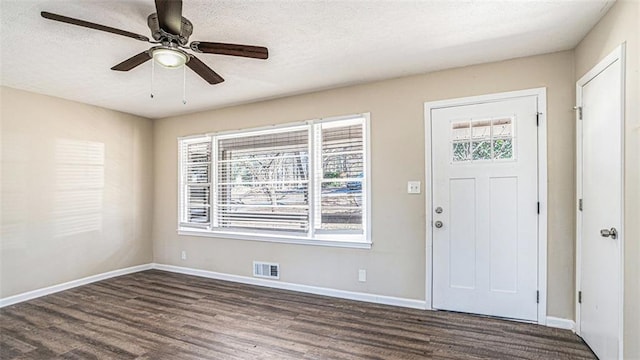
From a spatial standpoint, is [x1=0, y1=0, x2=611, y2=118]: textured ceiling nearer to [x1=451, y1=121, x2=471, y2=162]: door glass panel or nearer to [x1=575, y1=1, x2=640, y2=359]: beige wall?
[x1=575, y1=1, x2=640, y2=359]: beige wall

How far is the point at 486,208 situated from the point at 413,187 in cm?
70

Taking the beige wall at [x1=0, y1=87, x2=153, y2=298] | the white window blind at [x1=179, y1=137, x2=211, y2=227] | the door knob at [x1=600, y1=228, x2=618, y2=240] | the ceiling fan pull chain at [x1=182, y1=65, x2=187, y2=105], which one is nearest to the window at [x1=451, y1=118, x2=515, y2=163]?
the door knob at [x1=600, y1=228, x2=618, y2=240]

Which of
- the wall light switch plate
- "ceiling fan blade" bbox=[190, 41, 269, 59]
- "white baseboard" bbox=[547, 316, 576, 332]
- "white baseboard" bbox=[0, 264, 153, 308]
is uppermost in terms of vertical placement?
"ceiling fan blade" bbox=[190, 41, 269, 59]

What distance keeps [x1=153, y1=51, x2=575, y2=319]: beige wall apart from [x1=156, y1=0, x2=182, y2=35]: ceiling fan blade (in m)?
2.17

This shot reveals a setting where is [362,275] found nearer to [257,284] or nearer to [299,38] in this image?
[257,284]

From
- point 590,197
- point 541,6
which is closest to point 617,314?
point 590,197

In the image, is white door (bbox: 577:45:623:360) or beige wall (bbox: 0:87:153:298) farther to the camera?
beige wall (bbox: 0:87:153:298)

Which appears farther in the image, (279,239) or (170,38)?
(279,239)

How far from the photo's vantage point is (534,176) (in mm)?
2891

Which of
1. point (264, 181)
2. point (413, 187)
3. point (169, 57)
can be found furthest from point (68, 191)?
point (413, 187)

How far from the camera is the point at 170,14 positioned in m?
1.77

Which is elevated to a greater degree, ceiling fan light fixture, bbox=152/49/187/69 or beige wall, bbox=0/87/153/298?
ceiling fan light fixture, bbox=152/49/187/69

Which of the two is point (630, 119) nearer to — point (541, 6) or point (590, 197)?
point (590, 197)

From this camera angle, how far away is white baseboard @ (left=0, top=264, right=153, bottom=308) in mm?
3594
